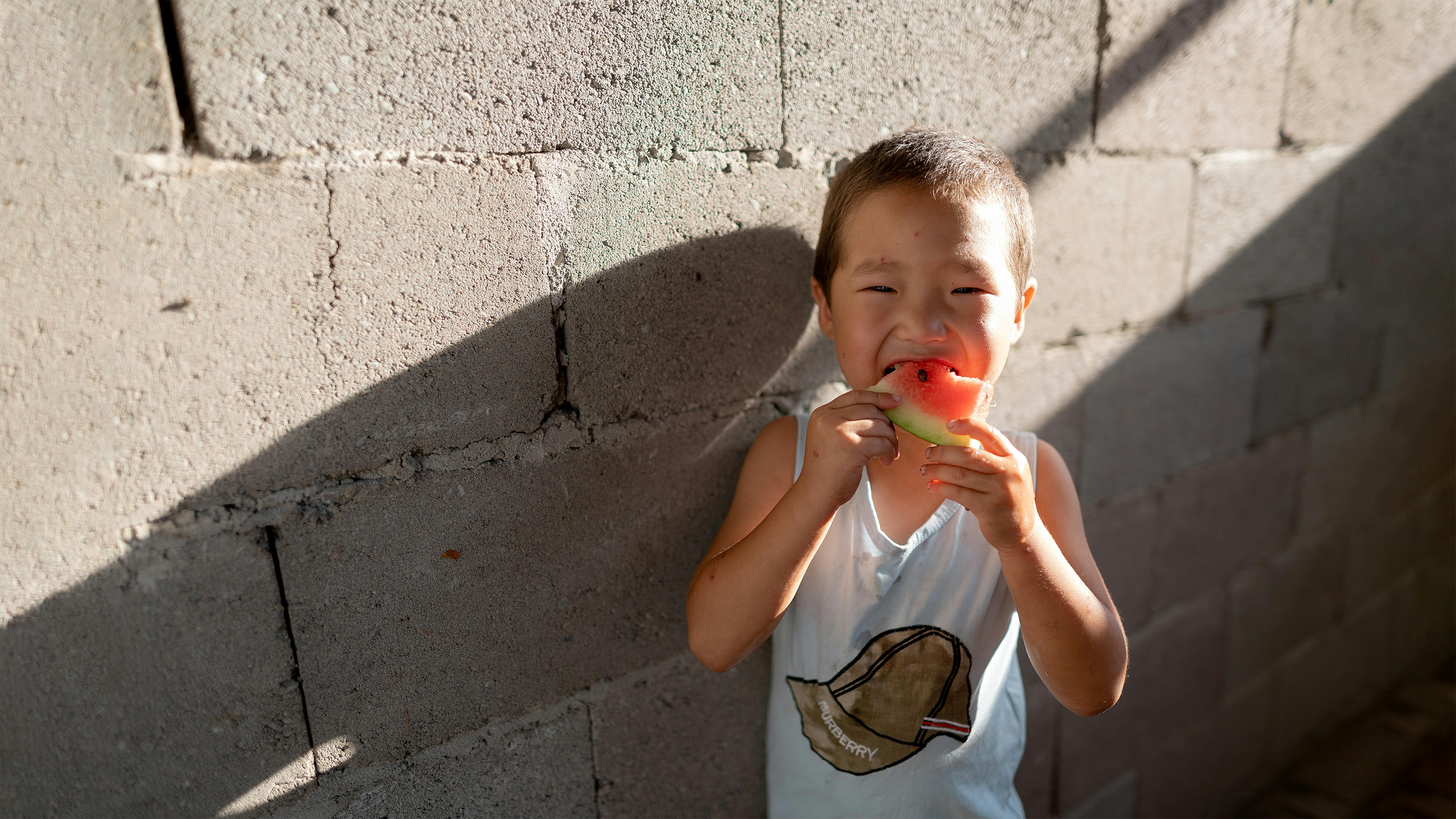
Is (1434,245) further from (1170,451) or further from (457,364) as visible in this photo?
(457,364)

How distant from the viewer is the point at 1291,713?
11.0ft

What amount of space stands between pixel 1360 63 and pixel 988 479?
2.62m

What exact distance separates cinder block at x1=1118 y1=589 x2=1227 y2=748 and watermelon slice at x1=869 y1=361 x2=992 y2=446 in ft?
5.82

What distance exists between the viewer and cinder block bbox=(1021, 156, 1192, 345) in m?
2.02

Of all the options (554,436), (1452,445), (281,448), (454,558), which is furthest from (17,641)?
(1452,445)

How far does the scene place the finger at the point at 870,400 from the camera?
3.97 feet

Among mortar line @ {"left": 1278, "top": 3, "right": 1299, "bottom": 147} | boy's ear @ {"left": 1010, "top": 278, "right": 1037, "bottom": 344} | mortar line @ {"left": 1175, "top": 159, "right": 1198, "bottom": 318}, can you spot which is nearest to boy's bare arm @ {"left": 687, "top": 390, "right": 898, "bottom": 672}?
boy's ear @ {"left": 1010, "top": 278, "right": 1037, "bottom": 344}

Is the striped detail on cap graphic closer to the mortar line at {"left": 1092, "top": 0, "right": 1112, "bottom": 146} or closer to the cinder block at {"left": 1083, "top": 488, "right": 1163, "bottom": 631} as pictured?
the cinder block at {"left": 1083, "top": 488, "right": 1163, "bottom": 631}

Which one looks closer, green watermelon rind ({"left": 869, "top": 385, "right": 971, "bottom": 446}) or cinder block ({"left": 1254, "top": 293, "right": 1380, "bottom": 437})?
green watermelon rind ({"left": 869, "top": 385, "right": 971, "bottom": 446})

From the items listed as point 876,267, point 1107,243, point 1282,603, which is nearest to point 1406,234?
point 1282,603

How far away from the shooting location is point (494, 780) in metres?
1.45

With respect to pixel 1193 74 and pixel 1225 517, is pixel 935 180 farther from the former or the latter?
pixel 1225 517

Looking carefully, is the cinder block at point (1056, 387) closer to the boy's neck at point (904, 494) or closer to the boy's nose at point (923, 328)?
the boy's neck at point (904, 494)

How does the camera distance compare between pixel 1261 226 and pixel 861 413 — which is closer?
pixel 861 413
